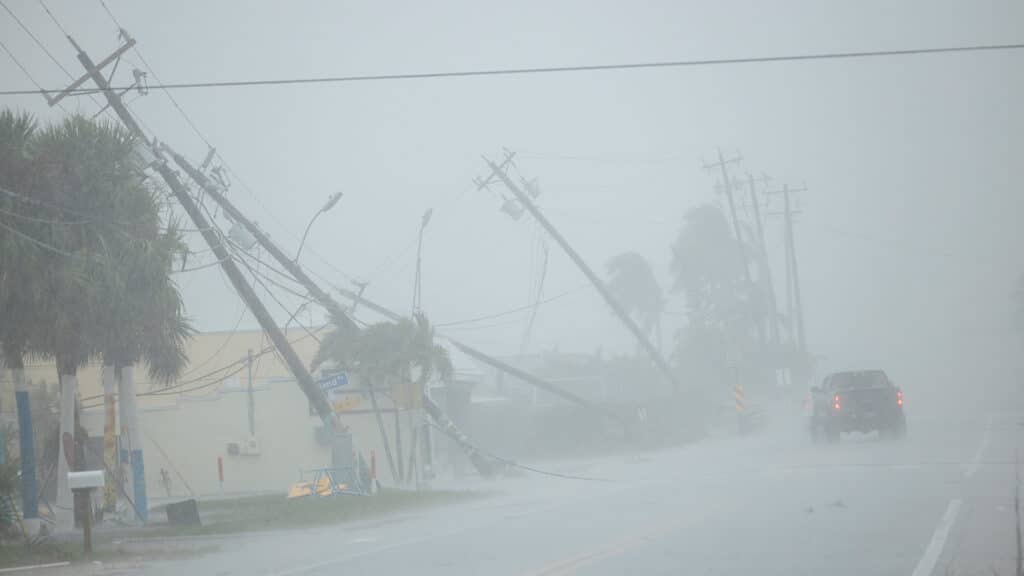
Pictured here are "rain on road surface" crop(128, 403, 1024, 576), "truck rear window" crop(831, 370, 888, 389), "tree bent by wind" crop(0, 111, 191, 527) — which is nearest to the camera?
"rain on road surface" crop(128, 403, 1024, 576)

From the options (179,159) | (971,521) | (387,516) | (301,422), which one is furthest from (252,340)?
(971,521)

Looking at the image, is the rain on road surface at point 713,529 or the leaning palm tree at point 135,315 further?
the leaning palm tree at point 135,315

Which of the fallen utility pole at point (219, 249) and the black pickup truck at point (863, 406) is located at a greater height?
the fallen utility pole at point (219, 249)

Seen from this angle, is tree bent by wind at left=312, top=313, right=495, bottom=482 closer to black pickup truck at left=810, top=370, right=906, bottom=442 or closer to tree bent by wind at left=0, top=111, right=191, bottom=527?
tree bent by wind at left=0, top=111, right=191, bottom=527

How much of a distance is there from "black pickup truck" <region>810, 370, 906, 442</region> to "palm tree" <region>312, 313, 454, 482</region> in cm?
1177

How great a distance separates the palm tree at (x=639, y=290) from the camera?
9900 cm

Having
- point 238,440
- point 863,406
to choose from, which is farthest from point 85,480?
point 238,440

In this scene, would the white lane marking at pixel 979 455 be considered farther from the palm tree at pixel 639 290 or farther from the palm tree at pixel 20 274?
the palm tree at pixel 639 290

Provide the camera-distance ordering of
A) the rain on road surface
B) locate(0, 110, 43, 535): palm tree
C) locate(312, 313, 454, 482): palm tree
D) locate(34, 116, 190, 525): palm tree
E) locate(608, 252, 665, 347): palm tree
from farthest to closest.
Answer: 1. locate(608, 252, 665, 347): palm tree
2. locate(312, 313, 454, 482): palm tree
3. locate(34, 116, 190, 525): palm tree
4. locate(0, 110, 43, 535): palm tree
5. the rain on road surface

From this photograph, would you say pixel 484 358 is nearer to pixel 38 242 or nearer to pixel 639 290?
pixel 38 242

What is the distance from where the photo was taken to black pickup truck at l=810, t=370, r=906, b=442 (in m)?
32.9

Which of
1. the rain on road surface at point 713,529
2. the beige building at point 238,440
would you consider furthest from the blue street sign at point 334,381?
the beige building at point 238,440

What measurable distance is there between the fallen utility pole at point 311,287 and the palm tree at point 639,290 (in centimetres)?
6264

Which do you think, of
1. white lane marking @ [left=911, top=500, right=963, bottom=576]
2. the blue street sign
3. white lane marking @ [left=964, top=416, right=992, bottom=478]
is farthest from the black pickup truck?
white lane marking @ [left=911, top=500, right=963, bottom=576]
